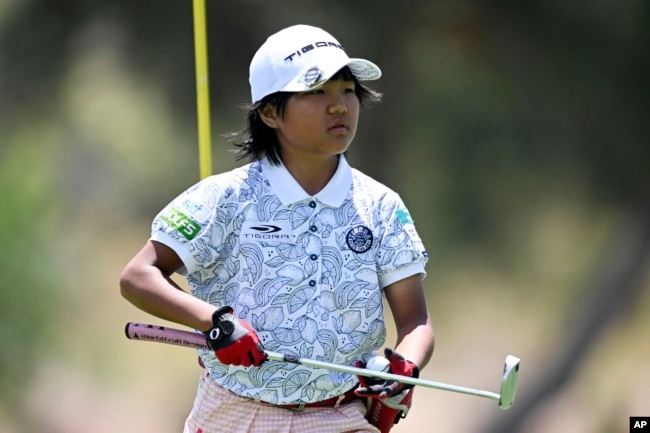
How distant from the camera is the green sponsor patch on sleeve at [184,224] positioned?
2.70 metres

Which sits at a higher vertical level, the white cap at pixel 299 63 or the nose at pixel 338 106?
the white cap at pixel 299 63

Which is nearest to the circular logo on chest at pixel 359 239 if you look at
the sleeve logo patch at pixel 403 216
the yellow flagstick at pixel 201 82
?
the sleeve logo patch at pixel 403 216

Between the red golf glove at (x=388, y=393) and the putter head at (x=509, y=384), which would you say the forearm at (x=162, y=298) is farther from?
the putter head at (x=509, y=384)

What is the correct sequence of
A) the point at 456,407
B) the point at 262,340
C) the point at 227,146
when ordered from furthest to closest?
1. the point at 227,146
2. the point at 456,407
3. the point at 262,340

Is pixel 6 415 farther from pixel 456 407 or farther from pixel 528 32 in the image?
pixel 528 32

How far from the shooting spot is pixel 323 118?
277 cm

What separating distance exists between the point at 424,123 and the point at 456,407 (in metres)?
Answer: 1.45

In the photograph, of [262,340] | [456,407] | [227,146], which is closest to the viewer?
[262,340]

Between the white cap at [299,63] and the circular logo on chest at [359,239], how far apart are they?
0.37 m

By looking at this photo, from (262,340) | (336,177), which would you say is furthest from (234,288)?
(336,177)

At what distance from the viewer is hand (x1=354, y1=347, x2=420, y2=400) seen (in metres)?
2.59

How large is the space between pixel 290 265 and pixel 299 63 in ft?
1.64

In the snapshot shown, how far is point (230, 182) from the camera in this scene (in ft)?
9.12

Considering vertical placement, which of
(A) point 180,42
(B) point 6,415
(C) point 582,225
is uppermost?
(A) point 180,42
